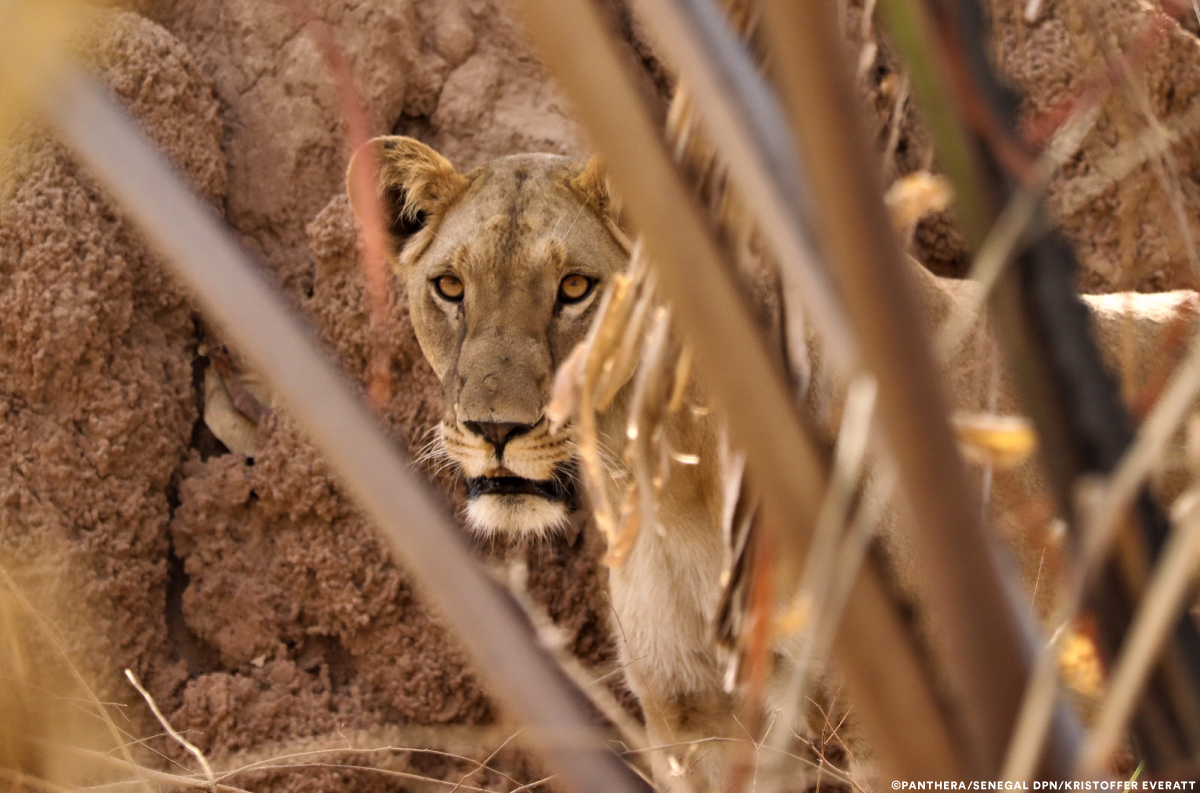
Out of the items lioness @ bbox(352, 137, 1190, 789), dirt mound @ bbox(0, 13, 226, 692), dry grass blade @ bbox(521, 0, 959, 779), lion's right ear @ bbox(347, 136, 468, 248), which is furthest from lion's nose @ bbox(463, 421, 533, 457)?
dry grass blade @ bbox(521, 0, 959, 779)

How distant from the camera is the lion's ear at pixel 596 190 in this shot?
2.80 metres

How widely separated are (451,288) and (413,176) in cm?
39

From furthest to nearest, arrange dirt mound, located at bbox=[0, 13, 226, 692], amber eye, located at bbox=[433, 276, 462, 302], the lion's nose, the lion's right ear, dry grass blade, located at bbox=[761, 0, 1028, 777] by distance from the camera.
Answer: dirt mound, located at bbox=[0, 13, 226, 692], the lion's right ear, amber eye, located at bbox=[433, 276, 462, 302], the lion's nose, dry grass blade, located at bbox=[761, 0, 1028, 777]

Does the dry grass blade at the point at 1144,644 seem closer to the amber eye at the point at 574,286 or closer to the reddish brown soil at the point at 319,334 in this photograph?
the amber eye at the point at 574,286

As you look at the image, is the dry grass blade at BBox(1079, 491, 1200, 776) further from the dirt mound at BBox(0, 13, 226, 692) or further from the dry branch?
the dirt mound at BBox(0, 13, 226, 692)

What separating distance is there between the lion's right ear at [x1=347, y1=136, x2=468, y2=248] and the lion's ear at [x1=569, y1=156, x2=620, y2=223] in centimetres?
38

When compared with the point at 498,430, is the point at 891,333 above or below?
above

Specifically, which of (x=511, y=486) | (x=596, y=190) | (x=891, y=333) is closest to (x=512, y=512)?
(x=511, y=486)

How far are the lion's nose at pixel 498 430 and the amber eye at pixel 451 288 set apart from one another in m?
0.46

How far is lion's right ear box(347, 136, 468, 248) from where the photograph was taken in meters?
3.02

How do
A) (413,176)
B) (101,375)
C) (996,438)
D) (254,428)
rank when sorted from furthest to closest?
1. (254,428)
2. (101,375)
3. (413,176)
4. (996,438)

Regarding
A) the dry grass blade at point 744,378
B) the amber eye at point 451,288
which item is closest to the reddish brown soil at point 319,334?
the amber eye at point 451,288

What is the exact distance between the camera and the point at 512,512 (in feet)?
8.48

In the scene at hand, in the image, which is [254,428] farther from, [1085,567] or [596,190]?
[1085,567]
